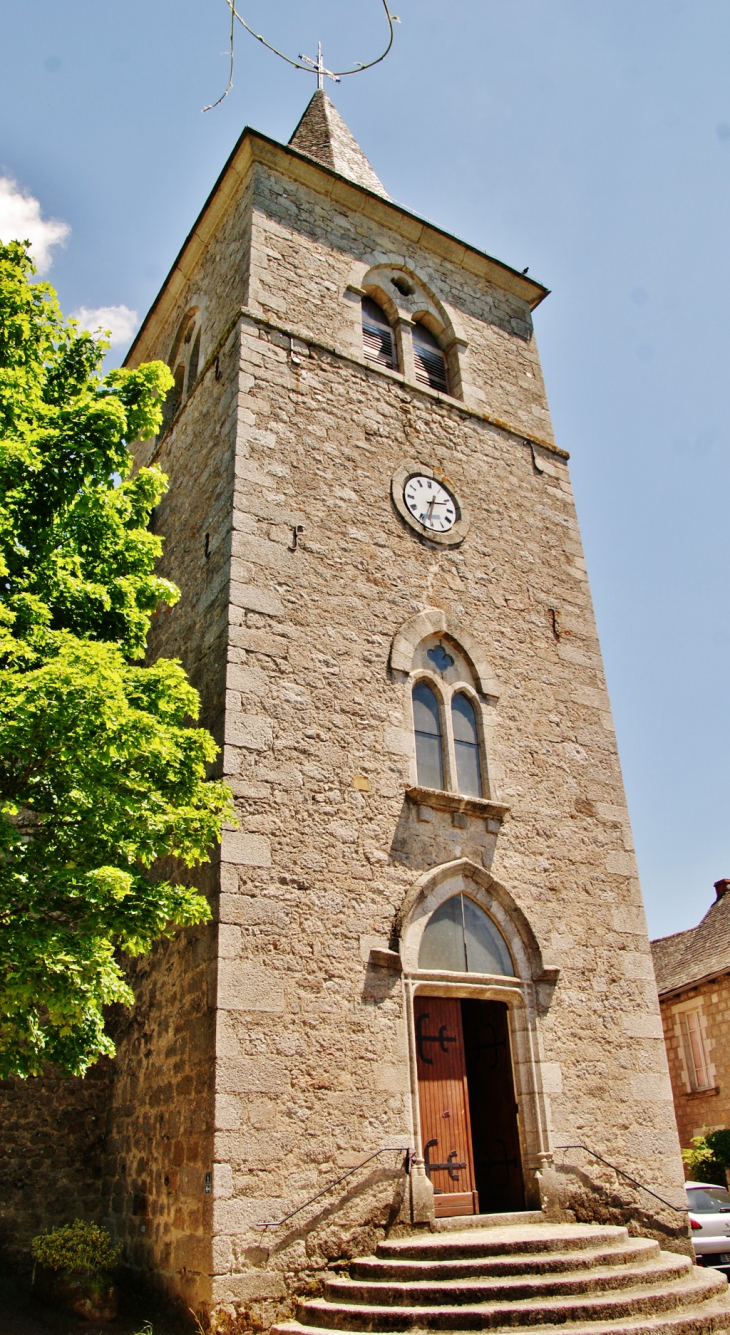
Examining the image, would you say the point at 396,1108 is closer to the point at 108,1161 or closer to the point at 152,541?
the point at 108,1161

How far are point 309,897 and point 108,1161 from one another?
3.65 meters

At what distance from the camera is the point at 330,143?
14.6 metres

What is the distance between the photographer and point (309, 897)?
8.05m

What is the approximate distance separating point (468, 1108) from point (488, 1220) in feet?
2.99

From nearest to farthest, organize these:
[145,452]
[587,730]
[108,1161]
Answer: [108,1161], [587,730], [145,452]

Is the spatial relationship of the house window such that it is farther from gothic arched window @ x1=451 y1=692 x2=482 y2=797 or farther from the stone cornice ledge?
gothic arched window @ x1=451 y1=692 x2=482 y2=797

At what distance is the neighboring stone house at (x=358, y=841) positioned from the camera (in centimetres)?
742

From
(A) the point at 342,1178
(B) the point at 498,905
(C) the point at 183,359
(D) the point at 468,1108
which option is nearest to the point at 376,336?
(C) the point at 183,359

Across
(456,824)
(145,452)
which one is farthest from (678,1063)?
(145,452)

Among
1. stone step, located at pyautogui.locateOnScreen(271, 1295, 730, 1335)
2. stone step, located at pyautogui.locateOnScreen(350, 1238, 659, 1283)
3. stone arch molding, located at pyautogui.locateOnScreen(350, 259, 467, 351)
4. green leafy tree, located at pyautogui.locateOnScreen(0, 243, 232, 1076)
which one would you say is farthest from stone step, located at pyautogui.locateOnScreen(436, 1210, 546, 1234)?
stone arch molding, located at pyautogui.locateOnScreen(350, 259, 467, 351)

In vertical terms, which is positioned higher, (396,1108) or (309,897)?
(309,897)

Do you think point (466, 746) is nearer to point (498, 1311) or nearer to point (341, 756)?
point (341, 756)

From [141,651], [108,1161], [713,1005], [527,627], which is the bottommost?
[108,1161]

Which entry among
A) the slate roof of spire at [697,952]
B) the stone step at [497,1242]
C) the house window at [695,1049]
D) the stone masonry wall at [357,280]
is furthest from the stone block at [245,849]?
the house window at [695,1049]
